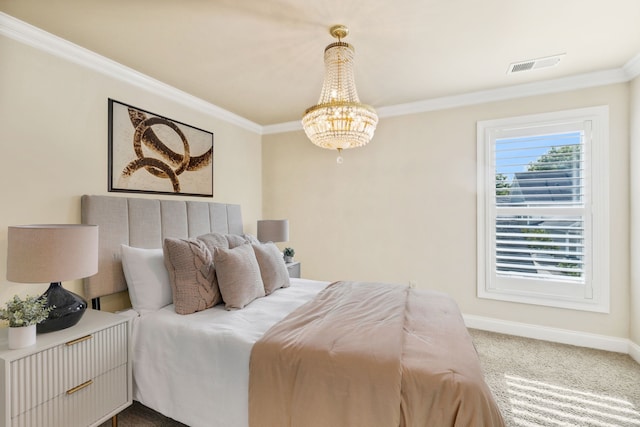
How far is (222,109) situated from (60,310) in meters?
2.65

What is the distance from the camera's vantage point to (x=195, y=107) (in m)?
3.21

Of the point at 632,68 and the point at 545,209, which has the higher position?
the point at 632,68

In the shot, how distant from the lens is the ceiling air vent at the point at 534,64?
245 cm

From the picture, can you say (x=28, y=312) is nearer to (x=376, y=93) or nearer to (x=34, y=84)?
(x=34, y=84)

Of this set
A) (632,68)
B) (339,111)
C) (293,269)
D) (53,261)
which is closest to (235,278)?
(53,261)

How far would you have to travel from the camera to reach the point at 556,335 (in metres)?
2.94

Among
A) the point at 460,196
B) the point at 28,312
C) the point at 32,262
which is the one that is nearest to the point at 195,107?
the point at 32,262

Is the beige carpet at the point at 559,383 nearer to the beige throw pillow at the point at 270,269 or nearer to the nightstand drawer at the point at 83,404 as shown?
the beige throw pillow at the point at 270,269

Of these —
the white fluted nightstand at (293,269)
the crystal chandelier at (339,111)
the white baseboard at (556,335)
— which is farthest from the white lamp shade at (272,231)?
the white baseboard at (556,335)

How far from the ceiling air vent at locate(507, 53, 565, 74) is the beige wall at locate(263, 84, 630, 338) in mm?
511

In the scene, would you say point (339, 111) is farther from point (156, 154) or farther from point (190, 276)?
point (156, 154)

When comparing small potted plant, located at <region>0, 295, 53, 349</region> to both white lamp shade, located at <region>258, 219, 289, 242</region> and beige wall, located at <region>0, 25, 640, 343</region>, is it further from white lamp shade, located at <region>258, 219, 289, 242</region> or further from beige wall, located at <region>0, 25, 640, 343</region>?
white lamp shade, located at <region>258, 219, 289, 242</region>

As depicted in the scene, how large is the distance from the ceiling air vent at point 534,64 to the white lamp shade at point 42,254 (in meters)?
3.54

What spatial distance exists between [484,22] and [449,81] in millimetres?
926
